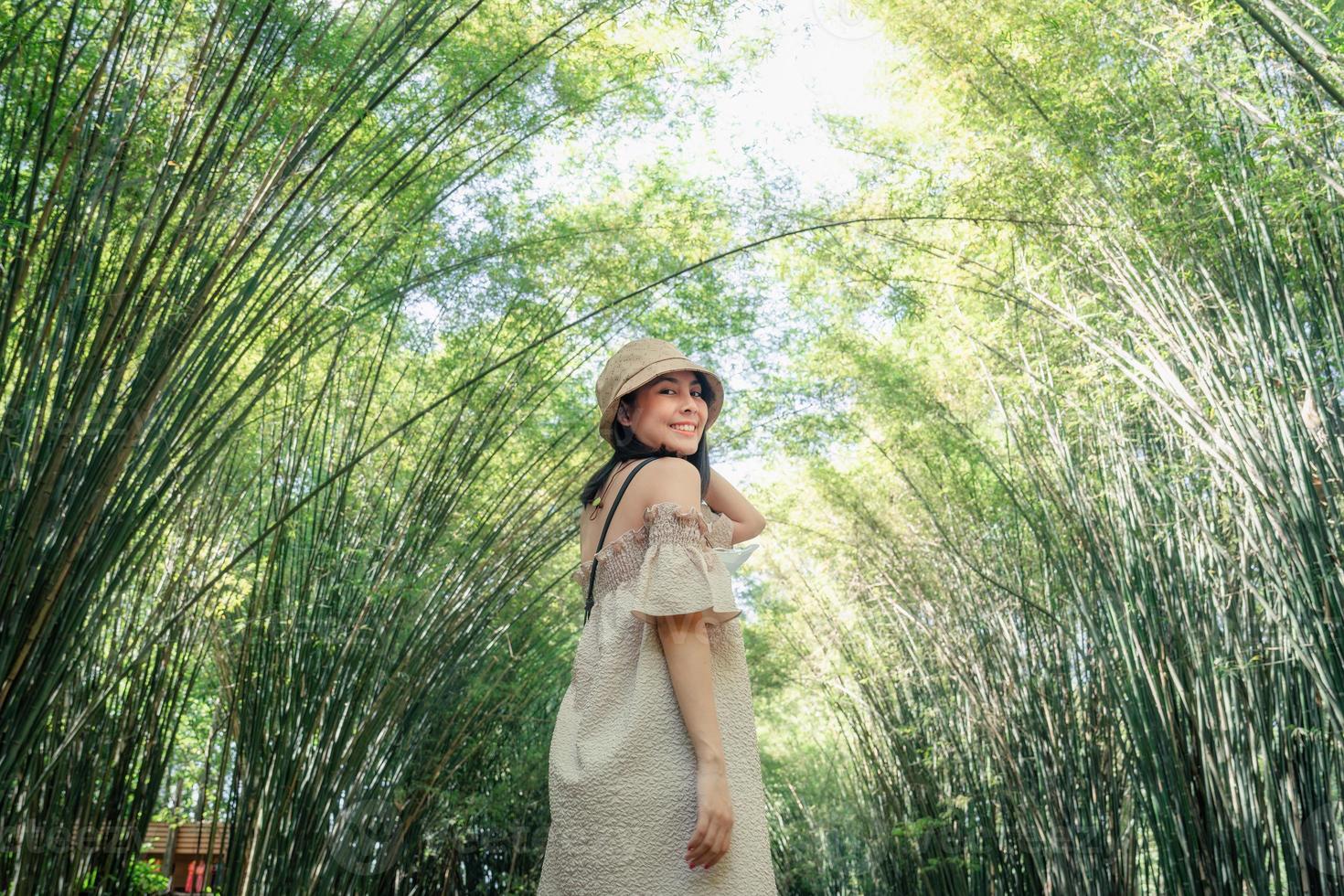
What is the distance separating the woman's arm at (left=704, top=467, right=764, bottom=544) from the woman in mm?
168

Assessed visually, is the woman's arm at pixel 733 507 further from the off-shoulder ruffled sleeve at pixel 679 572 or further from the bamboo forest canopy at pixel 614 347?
the bamboo forest canopy at pixel 614 347

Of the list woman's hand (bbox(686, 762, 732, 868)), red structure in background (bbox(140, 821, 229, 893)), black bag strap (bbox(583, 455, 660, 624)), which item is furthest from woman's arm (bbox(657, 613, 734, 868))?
red structure in background (bbox(140, 821, 229, 893))

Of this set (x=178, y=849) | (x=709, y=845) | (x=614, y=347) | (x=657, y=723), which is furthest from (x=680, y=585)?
(x=178, y=849)

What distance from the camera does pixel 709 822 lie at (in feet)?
3.21

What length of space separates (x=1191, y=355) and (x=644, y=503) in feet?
5.27

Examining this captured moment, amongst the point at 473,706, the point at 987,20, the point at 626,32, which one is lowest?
the point at 473,706

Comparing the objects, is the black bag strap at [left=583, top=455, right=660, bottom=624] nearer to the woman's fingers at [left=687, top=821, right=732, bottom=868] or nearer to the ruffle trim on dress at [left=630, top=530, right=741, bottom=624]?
the ruffle trim on dress at [left=630, top=530, right=741, bottom=624]

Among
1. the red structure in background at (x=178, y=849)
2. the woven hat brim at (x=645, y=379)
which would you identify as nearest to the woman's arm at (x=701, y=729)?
the woven hat brim at (x=645, y=379)

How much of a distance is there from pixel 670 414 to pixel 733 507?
0.67ft

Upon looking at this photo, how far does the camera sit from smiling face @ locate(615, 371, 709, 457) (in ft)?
4.08

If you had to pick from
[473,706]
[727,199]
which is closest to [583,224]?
[727,199]

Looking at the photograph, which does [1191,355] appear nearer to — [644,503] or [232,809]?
[644,503]

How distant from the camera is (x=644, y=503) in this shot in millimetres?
1163

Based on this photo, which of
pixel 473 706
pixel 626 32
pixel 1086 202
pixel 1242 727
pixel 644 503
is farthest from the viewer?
pixel 473 706
